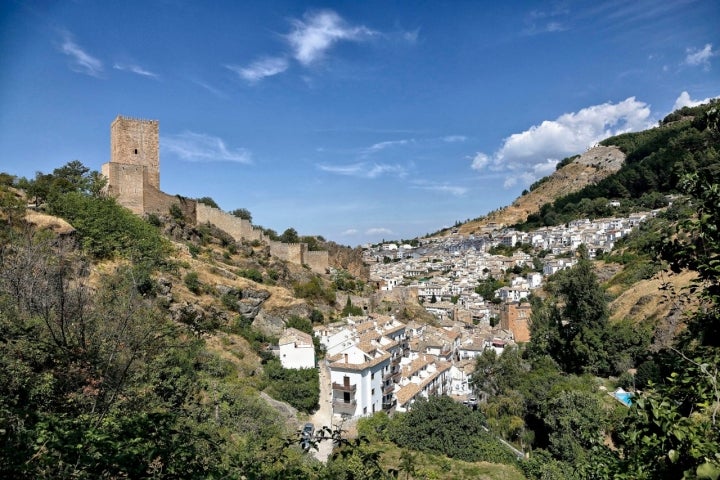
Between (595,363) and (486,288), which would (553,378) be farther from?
(486,288)

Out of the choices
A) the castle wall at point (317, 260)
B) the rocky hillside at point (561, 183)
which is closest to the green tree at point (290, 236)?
the castle wall at point (317, 260)


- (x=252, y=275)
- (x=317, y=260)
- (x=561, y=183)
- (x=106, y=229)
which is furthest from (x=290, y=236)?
(x=561, y=183)

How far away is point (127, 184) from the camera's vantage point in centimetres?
2142

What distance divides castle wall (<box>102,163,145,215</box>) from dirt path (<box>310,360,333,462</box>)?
12.3m

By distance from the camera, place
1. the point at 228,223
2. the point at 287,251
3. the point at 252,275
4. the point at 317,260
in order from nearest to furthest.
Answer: the point at 252,275
the point at 228,223
the point at 287,251
the point at 317,260

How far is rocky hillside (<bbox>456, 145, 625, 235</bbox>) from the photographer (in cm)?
9512

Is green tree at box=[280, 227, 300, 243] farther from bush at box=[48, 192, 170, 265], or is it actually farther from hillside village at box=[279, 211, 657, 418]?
bush at box=[48, 192, 170, 265]

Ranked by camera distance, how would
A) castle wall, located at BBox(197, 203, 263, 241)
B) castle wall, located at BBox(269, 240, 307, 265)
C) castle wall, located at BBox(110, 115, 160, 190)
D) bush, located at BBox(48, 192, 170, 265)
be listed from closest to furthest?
bush, located at BBox(48, 192, 170, 265)
castle wall, located at BBox(110, 115, 160, 190)
castle wall, located at BBox(197, 203, 263, 241)
castle wall, located at BBox(269, 240, 307, 265)

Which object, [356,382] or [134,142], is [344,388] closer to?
[356,382]

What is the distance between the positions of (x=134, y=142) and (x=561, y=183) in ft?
328

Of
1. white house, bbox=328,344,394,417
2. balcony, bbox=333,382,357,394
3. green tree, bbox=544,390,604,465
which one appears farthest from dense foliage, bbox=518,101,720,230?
balcony, bbox=333,382,357,394

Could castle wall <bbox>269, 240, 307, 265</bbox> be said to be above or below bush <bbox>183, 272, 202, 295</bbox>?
above

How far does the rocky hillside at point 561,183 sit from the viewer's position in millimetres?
95125

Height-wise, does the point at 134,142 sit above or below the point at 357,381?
above
